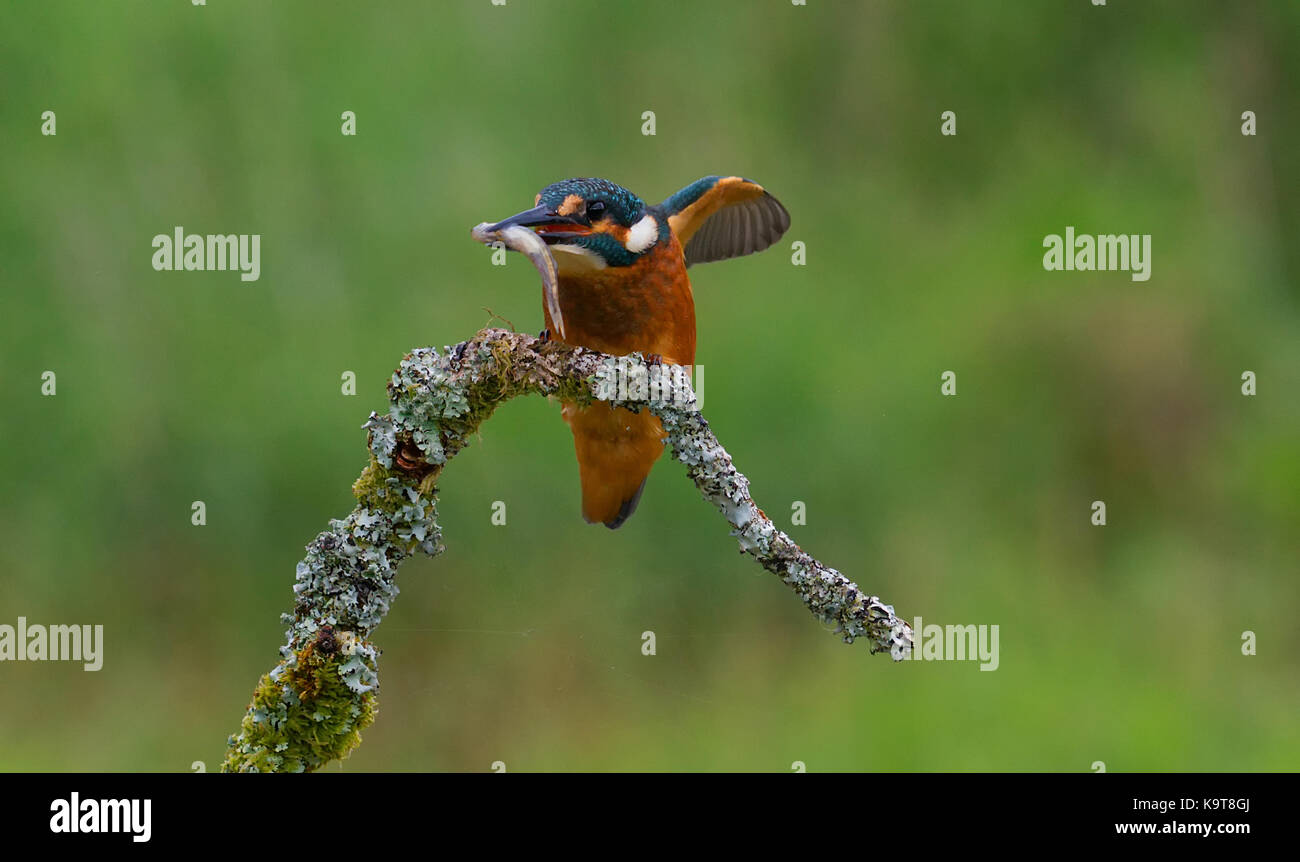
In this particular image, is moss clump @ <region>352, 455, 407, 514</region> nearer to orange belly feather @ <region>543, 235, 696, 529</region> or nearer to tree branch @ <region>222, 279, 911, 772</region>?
tree branch @ <region>222, 279, 911, 772</region>

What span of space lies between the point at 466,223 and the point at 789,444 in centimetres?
138

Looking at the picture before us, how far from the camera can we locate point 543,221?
6.68ft

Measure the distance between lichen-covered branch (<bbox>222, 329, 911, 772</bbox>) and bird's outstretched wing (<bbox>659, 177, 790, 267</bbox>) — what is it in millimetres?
1053

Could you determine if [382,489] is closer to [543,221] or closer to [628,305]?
[543,221]

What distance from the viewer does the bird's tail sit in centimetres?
245

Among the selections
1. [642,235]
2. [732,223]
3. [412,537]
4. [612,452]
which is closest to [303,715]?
[412,537]

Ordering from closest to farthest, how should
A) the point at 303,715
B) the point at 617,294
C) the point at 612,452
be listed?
1. the point at 303,715
2. the point at 617,294
3. the point at 612,452

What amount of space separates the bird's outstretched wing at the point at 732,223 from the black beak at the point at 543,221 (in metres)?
0.74

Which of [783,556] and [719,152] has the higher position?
[719,152]

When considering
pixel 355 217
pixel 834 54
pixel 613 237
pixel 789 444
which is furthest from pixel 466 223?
pixel 613 237

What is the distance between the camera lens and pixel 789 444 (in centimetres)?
421

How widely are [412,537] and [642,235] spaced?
0.83m

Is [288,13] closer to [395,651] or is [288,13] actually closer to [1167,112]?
[395,651]

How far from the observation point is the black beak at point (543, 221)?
1.96m
